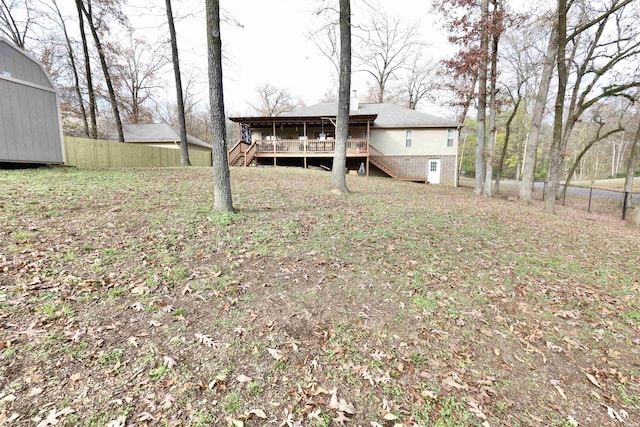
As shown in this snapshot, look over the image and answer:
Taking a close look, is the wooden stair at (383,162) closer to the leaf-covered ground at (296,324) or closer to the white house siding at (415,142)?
the white house siding at (415,142)

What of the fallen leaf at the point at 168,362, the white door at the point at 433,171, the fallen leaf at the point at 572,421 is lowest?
the fallen leaf at the point at 572,421

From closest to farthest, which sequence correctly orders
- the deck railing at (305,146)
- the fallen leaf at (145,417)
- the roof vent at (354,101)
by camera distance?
the fallen leaf at (145,417) < the deck railing at (305,146) < the roof vent at (354,101)

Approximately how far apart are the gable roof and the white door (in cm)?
256

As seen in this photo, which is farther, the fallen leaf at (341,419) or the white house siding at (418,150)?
the white house siding at (418,150)

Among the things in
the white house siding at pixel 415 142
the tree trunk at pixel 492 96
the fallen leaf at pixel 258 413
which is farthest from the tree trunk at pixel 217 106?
the white house siding at pixel 415 142

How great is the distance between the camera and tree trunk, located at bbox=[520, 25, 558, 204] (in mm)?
10312

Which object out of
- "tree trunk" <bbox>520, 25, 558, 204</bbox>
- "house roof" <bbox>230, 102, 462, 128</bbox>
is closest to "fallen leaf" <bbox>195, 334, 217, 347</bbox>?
"tree trunk" <bbox>520, 25, 558, 204</bbox>

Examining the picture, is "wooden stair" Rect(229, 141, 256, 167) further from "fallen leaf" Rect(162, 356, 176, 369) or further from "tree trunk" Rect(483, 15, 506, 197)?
"fallen leaf" Rect(162, 356, 176, 369)

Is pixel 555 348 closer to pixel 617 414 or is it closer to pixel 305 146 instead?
pixel 617 414

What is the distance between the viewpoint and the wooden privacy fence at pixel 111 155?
11.8m

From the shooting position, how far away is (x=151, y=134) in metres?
26.0

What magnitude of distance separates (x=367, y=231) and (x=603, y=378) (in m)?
3.71

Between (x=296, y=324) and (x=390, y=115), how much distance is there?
2182 cm

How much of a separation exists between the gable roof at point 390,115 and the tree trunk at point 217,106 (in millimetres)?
15349
